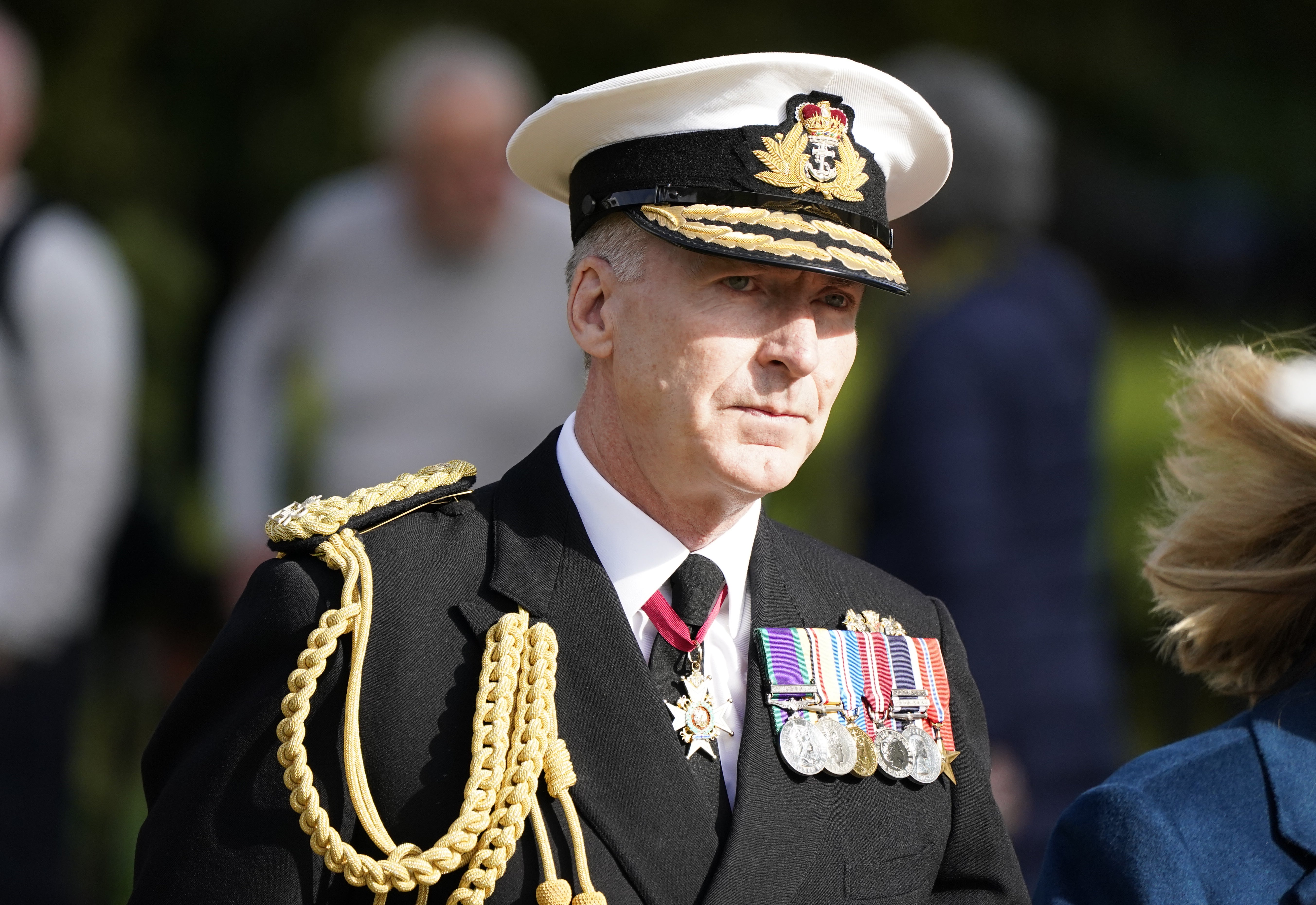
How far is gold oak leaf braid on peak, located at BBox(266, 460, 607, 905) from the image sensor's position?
2277mm

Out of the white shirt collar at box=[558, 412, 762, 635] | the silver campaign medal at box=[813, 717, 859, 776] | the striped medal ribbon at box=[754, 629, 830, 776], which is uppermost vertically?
the white shirt collar at box=[558, 412, 762, 635]

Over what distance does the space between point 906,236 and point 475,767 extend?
3414 mm

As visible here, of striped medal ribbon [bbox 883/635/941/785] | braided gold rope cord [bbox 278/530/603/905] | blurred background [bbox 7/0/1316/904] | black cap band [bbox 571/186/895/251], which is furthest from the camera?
blurred background [bbox 7/0/1316/904]

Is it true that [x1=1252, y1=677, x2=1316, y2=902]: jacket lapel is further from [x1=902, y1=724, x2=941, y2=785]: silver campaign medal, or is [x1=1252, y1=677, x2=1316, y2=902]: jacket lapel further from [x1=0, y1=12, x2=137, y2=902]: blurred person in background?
[x1=0, y1=12, x2=137, y2=902]: blurred person in background

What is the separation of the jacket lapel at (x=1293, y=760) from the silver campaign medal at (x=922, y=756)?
1.65 feet

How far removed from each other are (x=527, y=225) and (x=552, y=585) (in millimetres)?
2857

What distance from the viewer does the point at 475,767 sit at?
233 centimetres

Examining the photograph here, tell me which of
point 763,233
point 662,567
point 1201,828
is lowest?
point 1201,828

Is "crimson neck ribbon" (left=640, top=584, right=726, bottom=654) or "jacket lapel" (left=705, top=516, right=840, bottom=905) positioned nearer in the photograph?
"jacket lapel" (left=705, top=516, right=840, bottom=905)

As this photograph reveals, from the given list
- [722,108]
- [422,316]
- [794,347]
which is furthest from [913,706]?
[422,316]

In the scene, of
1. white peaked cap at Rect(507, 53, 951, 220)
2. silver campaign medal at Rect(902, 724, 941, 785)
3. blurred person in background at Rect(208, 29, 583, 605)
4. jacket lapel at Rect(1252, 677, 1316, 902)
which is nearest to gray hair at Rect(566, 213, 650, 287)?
white peaked cap at Rect(507, 53, 951, 220)

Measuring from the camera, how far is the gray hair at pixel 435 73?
17.3 feet

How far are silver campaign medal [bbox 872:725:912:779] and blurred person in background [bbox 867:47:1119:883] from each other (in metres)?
2.37

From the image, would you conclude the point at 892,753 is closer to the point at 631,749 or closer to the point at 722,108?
the point at 631,749
